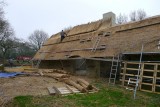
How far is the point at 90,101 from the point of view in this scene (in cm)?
909

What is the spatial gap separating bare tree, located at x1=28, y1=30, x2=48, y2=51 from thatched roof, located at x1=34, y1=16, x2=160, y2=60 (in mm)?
45720

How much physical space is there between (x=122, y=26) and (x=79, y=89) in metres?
7.65

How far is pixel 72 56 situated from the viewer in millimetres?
20016

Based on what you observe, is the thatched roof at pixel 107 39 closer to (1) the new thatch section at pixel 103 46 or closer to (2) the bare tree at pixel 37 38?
(1) the new thatch section at pixel 103 46

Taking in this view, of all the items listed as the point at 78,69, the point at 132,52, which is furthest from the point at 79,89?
the point at 78,69

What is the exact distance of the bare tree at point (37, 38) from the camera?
70.2m

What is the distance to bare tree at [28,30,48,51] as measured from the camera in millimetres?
70250

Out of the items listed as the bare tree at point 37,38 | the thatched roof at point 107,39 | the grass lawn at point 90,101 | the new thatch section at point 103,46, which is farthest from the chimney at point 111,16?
the bare tree at point 37,38

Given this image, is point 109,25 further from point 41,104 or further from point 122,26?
point 41,104

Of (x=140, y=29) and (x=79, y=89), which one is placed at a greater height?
(x=140, y=29)

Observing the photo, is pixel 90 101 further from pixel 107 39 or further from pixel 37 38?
pixel 37 38

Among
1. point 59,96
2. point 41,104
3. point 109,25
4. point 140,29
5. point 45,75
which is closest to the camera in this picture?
point 41,104

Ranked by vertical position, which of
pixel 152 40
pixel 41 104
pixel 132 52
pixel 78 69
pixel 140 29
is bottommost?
pixel 41 104

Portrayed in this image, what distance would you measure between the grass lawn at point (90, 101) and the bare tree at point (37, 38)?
61.1 m
